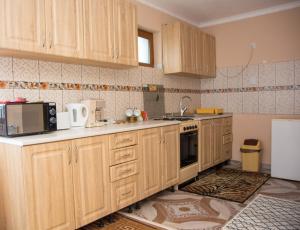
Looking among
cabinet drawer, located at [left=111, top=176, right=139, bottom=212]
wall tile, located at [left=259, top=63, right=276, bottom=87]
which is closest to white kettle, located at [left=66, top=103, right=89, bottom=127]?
cabinet drawer, located at [left=111, top=176, right=139, bottom=212]

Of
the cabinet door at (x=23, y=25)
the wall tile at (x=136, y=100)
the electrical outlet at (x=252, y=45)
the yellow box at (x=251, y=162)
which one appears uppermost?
the electrical outlet at (x=252, y=45)

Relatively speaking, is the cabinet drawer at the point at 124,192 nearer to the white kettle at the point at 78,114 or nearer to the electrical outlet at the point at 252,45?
the white kettle at the point at 78,114

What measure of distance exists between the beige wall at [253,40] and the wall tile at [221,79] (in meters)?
Answer: 0.11

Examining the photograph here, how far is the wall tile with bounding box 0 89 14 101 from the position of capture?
220 cm

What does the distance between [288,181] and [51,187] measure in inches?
122

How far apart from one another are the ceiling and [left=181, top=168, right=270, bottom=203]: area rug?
8.20 feet

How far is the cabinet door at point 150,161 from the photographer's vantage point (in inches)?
106

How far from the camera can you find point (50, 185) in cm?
190

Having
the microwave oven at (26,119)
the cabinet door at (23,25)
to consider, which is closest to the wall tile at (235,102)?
the microwave oven at (26,119)

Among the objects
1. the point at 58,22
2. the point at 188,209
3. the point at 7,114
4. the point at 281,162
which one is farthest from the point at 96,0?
the point at 281,162

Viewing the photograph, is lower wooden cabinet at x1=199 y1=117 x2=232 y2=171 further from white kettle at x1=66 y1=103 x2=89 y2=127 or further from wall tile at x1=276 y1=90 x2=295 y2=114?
white kettle at x1=66 y1=103 x2=89 y2=127

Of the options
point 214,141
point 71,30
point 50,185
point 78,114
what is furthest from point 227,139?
point 50,185

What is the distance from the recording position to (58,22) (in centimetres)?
220

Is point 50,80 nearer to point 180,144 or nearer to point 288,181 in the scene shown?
point 180,144
